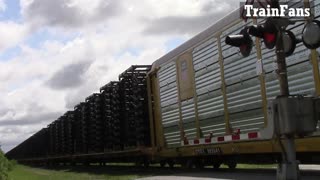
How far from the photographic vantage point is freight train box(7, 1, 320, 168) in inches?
408

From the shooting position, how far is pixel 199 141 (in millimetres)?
14727

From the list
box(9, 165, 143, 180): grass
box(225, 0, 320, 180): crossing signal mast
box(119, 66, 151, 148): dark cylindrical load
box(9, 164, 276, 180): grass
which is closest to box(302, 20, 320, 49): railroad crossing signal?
box(225, 0, 320, 180): crossing signal mast

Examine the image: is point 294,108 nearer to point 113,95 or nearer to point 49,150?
point 113,95

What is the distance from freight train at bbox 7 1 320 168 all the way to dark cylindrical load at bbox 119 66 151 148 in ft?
0.12

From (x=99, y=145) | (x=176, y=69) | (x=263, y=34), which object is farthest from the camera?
(x=99, y=145)

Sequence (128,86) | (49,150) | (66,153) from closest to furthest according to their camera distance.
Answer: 1. (128,86)
2. (66,153)
3. (49,150)

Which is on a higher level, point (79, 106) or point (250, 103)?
point (79, 106)

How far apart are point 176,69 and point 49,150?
112 feet

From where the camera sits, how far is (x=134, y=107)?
20359mm

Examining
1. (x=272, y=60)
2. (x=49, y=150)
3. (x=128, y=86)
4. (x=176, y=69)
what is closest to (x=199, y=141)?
(x=176, y=69)

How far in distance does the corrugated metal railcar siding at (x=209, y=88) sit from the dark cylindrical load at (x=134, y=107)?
513 centimetres

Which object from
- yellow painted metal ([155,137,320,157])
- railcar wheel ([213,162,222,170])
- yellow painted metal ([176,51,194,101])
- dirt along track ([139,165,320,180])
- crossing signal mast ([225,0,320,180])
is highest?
yellow painted metal ([176,51,194,101])

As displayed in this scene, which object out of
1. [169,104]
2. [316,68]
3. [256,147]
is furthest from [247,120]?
[169,104]

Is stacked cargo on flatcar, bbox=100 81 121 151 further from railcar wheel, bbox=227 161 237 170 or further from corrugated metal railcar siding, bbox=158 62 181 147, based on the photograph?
railcar wheel, bbox=227 161 237 170
